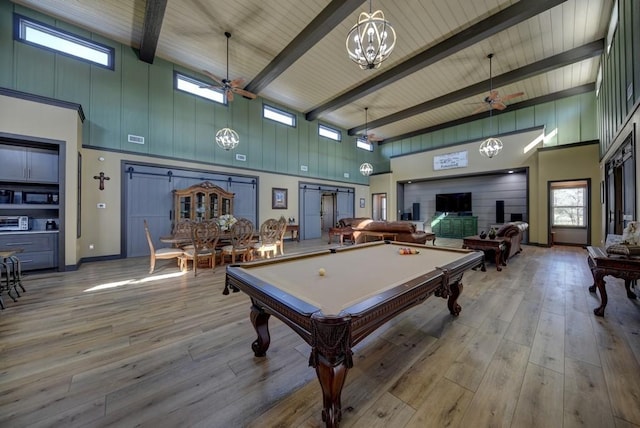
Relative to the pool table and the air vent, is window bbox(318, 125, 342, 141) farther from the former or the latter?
the pool table

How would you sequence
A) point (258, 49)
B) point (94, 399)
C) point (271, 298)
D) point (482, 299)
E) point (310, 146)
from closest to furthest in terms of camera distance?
1. point (271, 298)
2. point (94, 399)
3. point (482, 299)
4. point (258, 49)
5. point (310, 146)

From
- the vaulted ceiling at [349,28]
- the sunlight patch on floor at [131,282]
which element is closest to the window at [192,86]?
the vaulted ceiling at [349,28]

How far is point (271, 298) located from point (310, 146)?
881 cm

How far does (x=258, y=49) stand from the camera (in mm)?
5484

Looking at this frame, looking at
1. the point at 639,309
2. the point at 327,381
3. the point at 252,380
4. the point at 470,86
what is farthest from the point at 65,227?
the point at 470,86

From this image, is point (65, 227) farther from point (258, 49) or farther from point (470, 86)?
point (470, 86)

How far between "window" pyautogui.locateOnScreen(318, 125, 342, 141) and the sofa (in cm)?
441

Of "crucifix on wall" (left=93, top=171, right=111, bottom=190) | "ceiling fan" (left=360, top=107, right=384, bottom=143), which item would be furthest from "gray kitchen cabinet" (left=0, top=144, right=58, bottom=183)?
"ceiling fan" (left=360, top=107, right=384, bottom=143)

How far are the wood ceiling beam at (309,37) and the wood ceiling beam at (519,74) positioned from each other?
4.97 m

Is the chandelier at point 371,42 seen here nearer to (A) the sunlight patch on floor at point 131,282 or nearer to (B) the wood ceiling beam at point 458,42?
(B) the wood ceiling beam at point 458,42

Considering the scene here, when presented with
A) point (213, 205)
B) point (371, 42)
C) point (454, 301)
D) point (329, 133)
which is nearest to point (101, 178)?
point (213, 205)

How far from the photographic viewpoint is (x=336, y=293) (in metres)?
1.38

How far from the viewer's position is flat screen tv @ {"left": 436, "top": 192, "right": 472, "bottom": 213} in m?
9.68

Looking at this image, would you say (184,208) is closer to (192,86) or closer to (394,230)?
(192,86)
